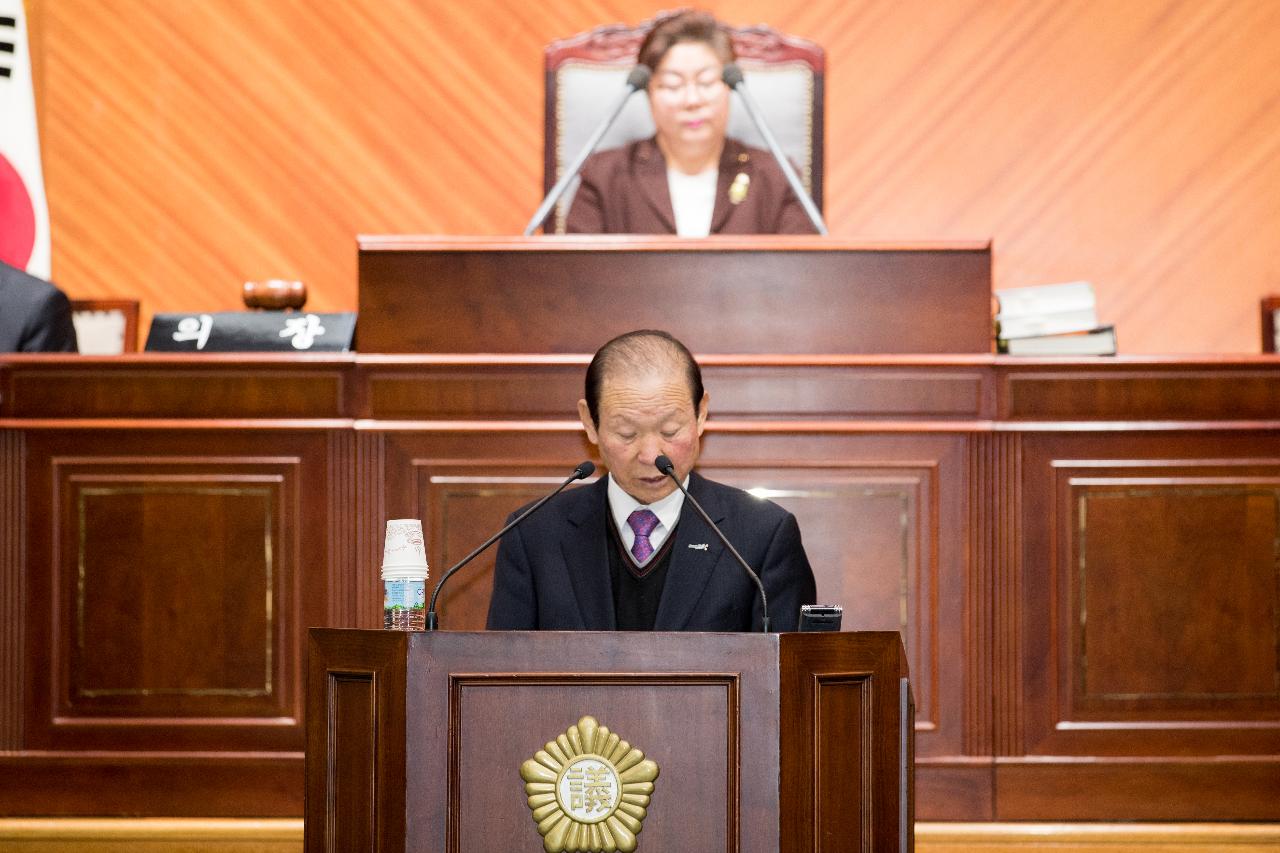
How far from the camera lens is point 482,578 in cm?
316

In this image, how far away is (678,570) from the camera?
7.04 feet

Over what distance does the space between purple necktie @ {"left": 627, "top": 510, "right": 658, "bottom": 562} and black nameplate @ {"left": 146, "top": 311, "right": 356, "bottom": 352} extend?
124cm

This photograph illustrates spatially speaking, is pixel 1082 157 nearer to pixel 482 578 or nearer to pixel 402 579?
pixel 482 578

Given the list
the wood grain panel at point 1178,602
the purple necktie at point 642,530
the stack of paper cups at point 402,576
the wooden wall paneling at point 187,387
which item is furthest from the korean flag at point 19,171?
the wood grain panel at point 1178,602

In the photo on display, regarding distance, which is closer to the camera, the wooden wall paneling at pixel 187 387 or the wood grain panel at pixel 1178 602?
the wood grain panel at pixel 1178 602

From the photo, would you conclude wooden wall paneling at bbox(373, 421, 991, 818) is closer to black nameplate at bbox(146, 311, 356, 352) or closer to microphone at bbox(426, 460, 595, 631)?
black nameplate at bbox(146, 311, 356, 352)

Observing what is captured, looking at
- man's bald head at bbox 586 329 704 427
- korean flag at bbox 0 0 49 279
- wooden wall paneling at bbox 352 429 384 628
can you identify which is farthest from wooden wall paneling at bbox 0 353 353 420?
korean flag at bbox 0 0 49 279

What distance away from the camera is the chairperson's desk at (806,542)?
122 inches

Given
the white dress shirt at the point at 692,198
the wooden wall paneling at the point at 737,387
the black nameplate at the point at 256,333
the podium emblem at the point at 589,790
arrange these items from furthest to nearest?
the white dress shirt at the point at 692,198 < the black nameplate at the point at 256,333 < the wooden wall paneling at the point at 737,387 < the podium emblem at the point at 589,790

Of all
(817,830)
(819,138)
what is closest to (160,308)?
(819,138)

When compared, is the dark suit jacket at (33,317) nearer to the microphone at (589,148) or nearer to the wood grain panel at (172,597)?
the wood grain panel at (172,597)

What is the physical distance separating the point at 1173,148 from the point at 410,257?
8.79 feet

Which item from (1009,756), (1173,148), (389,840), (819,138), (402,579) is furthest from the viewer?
(1173,148)

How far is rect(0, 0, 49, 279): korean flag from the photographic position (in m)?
4.52
